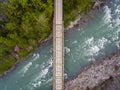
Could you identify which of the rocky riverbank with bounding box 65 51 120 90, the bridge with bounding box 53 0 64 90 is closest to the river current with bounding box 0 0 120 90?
the rocky riverbank with bounding box 65 51 120 90

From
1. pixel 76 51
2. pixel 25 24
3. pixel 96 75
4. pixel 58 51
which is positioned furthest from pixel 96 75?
pixel 25 24

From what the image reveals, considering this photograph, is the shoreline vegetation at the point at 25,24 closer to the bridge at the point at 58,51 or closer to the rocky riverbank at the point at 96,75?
the bridge at the point at 58,51

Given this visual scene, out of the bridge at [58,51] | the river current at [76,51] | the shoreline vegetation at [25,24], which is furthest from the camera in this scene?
the river current at [76,51]

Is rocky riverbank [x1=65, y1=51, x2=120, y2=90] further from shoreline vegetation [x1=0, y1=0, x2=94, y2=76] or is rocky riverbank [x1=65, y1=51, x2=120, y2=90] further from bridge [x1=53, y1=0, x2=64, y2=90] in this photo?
shoreline vegetation [x1=0, y1=0, x2=94, y2=76]

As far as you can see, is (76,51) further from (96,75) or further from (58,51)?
(96,75)

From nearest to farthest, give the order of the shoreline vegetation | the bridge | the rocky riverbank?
the shoreline vegetation → the bridge → the rocky riverbank

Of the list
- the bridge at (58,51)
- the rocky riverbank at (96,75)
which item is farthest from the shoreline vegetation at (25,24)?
the rocky riverbank at (96,75)
